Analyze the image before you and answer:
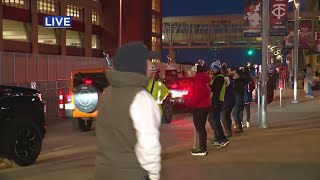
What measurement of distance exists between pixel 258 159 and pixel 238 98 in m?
4.37

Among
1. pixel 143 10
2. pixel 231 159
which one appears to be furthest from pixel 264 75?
pixel 143 10

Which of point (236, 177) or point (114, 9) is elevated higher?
point (114, 9)

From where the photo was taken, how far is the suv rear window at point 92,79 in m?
15.1

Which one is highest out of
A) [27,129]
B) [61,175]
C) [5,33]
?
[5,33]

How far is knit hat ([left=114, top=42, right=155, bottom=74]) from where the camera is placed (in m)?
3.98

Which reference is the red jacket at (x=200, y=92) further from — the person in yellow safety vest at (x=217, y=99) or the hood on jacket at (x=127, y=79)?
the hood on jacket at (x=127, y=79)

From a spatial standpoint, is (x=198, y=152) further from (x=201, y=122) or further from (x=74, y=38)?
(x=74, y=38)

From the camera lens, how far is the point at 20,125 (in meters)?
9.97

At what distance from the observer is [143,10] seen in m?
70.8

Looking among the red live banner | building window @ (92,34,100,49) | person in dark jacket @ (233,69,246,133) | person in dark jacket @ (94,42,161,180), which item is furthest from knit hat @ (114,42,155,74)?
building window @ (92,34,100,49)

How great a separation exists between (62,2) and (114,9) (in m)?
11.7

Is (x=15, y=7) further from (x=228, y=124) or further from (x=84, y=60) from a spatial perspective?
(x=228, y=124)

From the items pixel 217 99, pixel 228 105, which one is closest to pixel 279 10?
pixel 228 105

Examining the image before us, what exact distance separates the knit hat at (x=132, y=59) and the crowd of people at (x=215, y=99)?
6.81 metres
